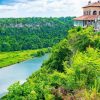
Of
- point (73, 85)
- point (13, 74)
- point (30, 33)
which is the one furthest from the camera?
point (30, 33)

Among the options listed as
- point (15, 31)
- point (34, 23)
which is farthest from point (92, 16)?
point (34, 23)

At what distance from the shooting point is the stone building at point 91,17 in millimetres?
30638

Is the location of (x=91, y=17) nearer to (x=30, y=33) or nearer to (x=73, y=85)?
(x=73, y=85)

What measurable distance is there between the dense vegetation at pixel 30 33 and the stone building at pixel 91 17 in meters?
48.5

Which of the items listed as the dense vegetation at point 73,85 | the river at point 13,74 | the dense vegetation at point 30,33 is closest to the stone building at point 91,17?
the dense vegetation at point 73,85

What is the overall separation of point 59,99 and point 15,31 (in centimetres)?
8346

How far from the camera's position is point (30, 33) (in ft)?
326

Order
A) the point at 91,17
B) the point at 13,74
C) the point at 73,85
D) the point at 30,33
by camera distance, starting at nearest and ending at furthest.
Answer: the point at 73,85, the point at 91,17, the point at 13,74, the point at 30,33

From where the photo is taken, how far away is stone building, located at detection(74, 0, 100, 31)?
101ft

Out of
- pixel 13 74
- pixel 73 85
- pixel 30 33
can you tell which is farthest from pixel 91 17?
pixel 30 33

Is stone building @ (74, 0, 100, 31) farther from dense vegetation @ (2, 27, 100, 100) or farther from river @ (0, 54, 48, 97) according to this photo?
river @ (0, 54, 48, 97)

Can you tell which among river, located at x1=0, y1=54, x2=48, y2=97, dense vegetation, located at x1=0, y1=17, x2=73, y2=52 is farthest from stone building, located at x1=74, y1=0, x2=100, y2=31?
dense vegetation, located at x1=0, y1=17, x2=73, y2=52

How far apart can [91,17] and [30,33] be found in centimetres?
6832

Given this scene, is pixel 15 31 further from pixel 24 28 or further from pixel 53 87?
pixel 53 87
